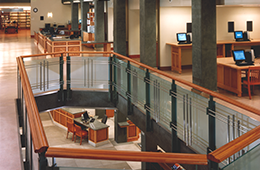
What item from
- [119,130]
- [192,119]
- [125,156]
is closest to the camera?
[125,156]

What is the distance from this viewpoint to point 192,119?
424 cm

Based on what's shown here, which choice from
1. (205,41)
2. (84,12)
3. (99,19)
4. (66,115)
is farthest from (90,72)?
(84,12)

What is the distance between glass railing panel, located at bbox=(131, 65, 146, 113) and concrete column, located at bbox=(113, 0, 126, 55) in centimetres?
490

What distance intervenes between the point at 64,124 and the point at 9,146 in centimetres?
1231

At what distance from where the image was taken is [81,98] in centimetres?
830

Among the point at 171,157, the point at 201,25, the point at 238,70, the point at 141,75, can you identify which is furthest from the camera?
the point at 238,70

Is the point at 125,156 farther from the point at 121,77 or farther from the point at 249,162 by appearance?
the point at 121,77

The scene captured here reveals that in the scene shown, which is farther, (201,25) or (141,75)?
(201,25)

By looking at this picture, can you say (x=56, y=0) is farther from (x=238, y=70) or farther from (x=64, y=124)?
(x=238, y=70)

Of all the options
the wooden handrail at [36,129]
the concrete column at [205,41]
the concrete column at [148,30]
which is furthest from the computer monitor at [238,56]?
the wooden handrail at [36,129]

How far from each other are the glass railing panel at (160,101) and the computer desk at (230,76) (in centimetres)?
291

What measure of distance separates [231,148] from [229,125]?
184 centimetres

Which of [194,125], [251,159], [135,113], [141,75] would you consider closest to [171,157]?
[251,159]

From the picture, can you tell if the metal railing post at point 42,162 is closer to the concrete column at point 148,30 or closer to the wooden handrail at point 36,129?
the wooden handrail at point 36,129
